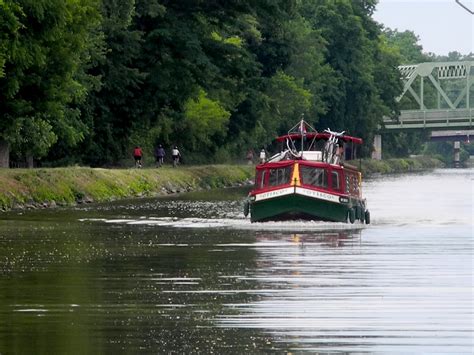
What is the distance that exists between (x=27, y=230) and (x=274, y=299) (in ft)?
59.2

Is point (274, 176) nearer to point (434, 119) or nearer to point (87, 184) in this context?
point (87, 184)

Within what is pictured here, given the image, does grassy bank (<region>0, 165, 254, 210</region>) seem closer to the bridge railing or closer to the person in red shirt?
the person in red shirt

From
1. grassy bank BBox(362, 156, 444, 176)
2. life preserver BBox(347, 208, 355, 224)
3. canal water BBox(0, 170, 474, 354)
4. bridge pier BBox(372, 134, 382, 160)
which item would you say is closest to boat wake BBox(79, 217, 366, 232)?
canal water BBox(0, 170, 474, 354)

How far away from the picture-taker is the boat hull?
1889 inches

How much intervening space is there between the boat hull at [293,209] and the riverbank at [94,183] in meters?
8.30

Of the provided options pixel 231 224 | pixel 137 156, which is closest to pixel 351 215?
pixel 231 224

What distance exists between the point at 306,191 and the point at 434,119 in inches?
5469

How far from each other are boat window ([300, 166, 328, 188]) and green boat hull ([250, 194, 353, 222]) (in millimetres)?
1093

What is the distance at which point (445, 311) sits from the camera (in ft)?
69.2

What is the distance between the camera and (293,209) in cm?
4809

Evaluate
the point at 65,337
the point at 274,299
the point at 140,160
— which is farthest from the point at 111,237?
the point at 140,160

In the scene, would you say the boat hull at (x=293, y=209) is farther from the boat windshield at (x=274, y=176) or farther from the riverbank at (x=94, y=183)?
the riverbank at (x=94, y=183)

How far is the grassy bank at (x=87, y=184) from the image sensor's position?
52.8 metres

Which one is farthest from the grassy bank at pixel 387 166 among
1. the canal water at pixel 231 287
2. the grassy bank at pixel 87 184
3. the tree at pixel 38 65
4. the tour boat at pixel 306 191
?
the canal water at pixel 231 287
